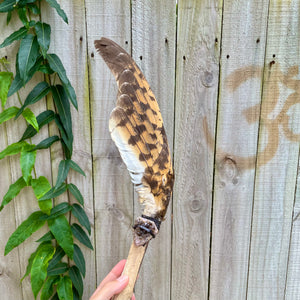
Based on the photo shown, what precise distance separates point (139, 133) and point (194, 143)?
0.42m

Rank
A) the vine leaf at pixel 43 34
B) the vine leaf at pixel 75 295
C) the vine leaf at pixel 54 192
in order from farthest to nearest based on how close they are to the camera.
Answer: the vine leaf at pixel 75 295 < the vine leaf at pixel 54 192 < the vine leaf at pixel 43 34

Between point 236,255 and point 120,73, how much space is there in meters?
0.82

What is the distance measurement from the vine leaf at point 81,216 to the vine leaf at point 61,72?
0.36 metres

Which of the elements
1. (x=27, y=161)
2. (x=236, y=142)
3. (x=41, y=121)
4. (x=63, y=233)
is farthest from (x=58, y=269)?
(x=236, y=142)

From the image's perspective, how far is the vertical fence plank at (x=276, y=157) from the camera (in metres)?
0.93

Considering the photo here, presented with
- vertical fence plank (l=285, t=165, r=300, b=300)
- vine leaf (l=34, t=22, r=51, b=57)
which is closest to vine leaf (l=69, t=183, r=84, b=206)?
vine leaf (l=34, t=22, r=51, b=57)

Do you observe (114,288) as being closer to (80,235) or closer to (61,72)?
(80,235)

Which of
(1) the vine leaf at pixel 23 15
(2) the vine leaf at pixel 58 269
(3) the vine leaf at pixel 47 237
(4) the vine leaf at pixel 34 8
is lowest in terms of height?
(2) the vine leaf at pixel 58 269

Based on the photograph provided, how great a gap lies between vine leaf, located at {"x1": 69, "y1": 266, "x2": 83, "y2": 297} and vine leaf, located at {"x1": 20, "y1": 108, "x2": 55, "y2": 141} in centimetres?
49

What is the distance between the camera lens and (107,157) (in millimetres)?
1013

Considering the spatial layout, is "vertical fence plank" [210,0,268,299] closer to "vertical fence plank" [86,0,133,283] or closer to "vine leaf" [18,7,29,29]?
"vertical fence plank" [86,0,133,283]

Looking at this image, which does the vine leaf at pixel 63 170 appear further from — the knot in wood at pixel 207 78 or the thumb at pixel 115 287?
the knot in wood at pixel 207 78

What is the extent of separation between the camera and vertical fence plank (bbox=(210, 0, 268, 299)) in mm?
920

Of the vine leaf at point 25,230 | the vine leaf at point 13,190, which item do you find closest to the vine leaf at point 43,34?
the vine leaf at point 13,190
